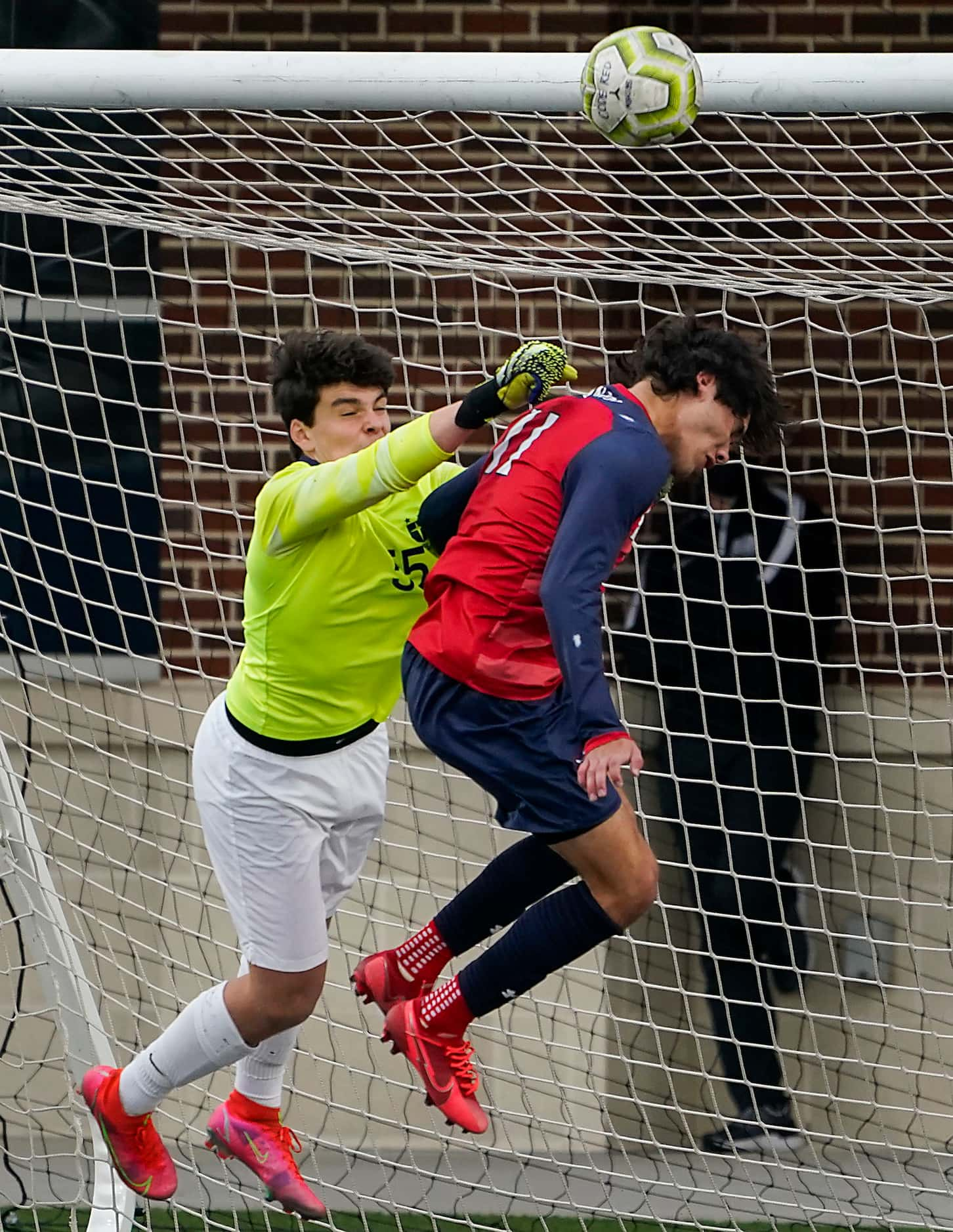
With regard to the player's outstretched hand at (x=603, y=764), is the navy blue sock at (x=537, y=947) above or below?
below

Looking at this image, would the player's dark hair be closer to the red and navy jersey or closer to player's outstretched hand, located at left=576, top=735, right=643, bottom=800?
the red and navy jersey

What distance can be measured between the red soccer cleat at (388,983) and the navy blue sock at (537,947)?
0.62 feet

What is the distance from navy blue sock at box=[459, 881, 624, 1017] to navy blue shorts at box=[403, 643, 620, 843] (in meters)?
0.16

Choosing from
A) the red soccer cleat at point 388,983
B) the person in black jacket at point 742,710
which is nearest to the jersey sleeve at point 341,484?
the red soccer cleat at point 388,983

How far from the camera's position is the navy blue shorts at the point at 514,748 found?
3084mm

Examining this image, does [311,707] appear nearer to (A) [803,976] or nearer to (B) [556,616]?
(B) [556,616]

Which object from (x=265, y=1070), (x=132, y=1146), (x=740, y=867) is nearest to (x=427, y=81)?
(x=265, y=1070)

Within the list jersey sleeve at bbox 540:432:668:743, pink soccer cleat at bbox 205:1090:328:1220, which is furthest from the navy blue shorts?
pink soccer cleat at bbox 205:1090:328:1220

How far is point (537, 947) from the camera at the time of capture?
325 centimetres

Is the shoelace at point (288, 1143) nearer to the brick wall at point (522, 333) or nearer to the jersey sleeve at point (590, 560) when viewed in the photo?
the jersey sleeve at point (590, 560)

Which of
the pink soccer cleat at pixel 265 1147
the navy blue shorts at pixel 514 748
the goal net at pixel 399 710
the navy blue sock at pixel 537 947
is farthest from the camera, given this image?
the goal net at pixel 399 710

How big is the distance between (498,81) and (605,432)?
2.86 ft

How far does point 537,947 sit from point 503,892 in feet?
0.56

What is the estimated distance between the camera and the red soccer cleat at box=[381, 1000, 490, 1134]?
133 inches
